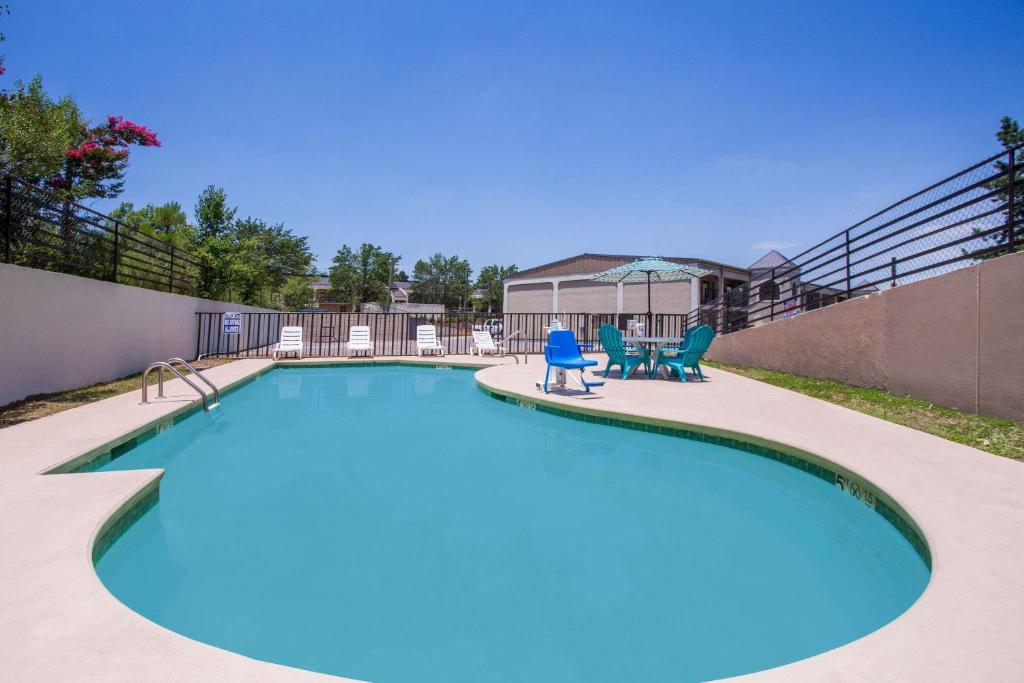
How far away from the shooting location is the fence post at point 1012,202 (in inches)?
187

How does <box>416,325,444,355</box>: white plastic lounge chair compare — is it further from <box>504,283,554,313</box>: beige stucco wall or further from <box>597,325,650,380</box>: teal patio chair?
<box>504,283,554,313</box>: beige stucco wall

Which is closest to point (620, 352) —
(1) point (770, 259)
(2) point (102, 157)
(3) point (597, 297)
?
(2) point (102, 157)

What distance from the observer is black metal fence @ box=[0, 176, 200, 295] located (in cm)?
664

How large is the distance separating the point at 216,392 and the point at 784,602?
7002 mm

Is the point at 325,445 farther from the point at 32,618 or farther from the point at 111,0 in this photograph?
the point at 111,0

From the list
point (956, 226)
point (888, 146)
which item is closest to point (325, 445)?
point (956, 226)

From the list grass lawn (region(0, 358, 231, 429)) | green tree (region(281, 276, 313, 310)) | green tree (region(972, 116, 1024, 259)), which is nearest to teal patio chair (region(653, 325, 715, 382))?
green tree (region(972, 116, 1024, 259))

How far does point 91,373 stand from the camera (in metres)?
7.86

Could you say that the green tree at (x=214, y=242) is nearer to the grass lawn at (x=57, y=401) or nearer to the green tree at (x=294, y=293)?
the grass lawn at (x=57, y=401)

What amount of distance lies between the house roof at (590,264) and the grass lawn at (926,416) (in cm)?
1933

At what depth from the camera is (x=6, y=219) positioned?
20.3ft

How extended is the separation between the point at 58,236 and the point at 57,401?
278 cm

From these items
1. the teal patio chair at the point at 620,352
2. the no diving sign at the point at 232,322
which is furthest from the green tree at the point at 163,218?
the teal patio chair at the point at 620,352

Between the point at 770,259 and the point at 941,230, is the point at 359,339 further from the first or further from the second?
the point at 770,259
